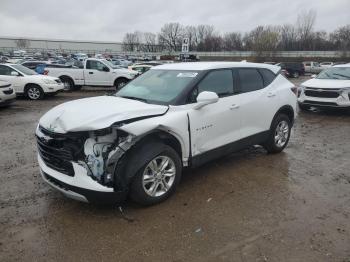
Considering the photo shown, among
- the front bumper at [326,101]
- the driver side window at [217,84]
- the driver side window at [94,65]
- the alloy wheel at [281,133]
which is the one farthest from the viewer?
the driver side window at [94,65]

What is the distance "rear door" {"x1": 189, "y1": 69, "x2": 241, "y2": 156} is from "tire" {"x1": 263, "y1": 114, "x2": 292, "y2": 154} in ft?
3.62

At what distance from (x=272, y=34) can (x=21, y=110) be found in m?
87.0

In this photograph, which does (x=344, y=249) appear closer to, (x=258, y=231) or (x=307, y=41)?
(x=258, y=231)

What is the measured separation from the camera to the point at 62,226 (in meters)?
3.80

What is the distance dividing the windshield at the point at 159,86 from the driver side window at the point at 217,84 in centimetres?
17

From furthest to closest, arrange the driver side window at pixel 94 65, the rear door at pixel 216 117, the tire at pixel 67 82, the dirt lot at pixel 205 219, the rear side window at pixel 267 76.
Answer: the tire at pixel 67 82, the driver side window at pixel 94 65, the rear side window at pixel 267 76, the rear door at pixel 216 117, the dirt lot at pixel 205 219

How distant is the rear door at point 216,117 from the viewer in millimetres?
4590

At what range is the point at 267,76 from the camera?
6156 mm

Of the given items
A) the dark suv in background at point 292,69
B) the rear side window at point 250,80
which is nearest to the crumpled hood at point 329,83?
the rear side window at point 250,80

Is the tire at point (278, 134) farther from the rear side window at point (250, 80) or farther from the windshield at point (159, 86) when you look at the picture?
the windshield at point (159, 86)

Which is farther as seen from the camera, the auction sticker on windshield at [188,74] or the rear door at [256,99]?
the rear door at [256,99]

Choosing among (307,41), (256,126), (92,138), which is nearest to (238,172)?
(256,126)

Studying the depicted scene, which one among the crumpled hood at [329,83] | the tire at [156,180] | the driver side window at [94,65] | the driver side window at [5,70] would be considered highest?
the driver side window at [94,65]

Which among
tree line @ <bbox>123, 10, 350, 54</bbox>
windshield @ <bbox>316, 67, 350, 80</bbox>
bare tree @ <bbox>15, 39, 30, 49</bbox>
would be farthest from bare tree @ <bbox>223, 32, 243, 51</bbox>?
windshield @ <bbox>316, 67, 350, 80</bbox>
